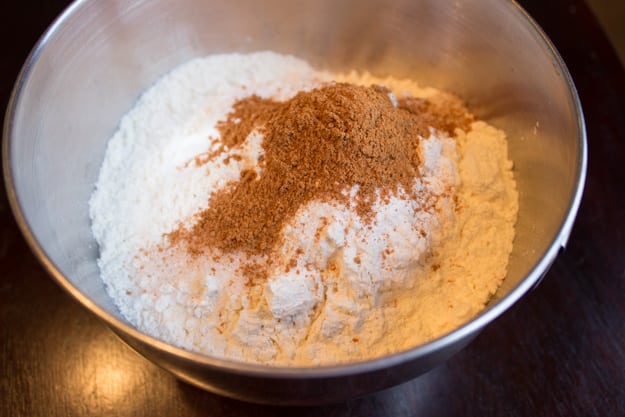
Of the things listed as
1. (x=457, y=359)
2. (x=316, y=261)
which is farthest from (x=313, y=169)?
(x=457, y=359)

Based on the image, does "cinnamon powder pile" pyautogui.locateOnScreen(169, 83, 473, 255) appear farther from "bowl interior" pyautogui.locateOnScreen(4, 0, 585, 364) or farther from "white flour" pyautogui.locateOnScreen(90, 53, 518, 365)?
"bowl interior" pyautogui.locateOnScreen(4, 0, 585, 364)

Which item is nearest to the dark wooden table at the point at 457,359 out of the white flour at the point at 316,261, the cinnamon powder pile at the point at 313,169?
the white flour at the point at 316,261

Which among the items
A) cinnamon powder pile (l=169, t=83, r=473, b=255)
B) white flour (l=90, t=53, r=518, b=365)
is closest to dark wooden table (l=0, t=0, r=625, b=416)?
white flour (l=90, t=53, r=518, b=365)

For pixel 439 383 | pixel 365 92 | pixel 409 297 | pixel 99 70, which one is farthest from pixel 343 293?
pixel 99 70

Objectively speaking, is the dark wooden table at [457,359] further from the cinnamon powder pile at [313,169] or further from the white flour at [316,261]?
the cinnamon powder pile at [313,169]

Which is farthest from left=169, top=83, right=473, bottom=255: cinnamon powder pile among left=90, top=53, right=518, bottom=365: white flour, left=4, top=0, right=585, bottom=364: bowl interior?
left=4, top=0, right=585, bottom=364: bowl interior

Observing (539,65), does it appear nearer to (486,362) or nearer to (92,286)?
(486,362)
